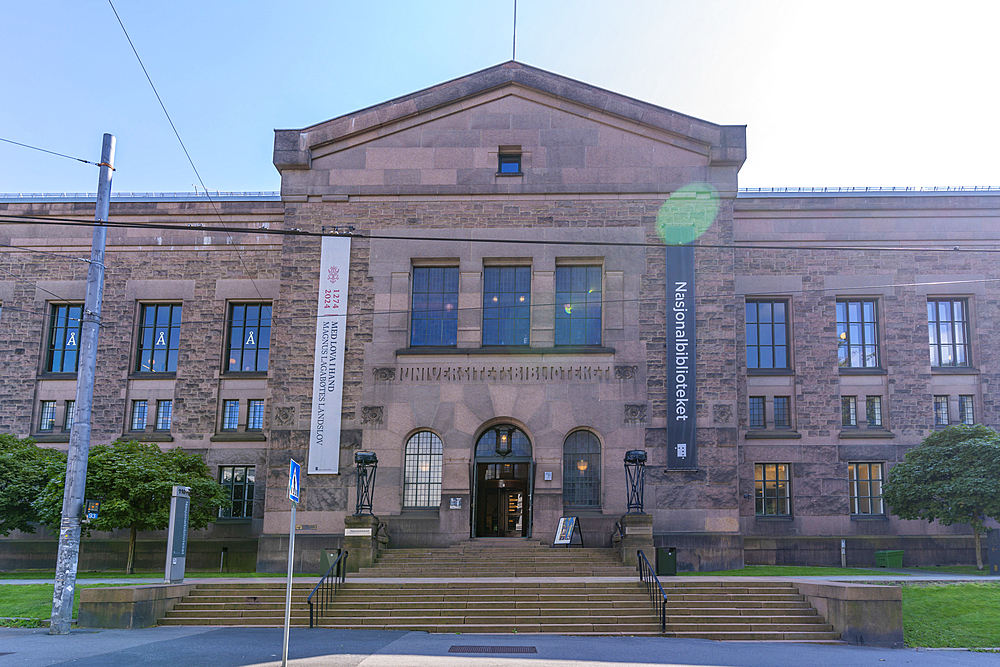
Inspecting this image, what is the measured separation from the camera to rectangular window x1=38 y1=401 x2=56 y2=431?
101 feet

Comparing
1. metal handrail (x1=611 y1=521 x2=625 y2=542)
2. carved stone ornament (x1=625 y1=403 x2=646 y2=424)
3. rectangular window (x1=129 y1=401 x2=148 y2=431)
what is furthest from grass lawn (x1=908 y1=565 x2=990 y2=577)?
rectangular window (x1=129 y1=401 x2=148 y2=431)

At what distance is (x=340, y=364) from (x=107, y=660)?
13.2m

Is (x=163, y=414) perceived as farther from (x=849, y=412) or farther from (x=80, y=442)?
(x=849, y=412)

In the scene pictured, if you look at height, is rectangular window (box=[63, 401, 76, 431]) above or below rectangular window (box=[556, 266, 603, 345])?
below

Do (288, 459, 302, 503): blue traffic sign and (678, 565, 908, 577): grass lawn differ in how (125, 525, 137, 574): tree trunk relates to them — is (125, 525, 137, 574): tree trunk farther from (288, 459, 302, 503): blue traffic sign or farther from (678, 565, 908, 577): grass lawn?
(678, 565, 908, 577): grass lawn

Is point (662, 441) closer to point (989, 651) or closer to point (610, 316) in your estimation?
point (610, 316)

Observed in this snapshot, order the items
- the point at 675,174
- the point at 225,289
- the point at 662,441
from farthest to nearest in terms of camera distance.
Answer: the point at 225,289 → the point at 675,174 → the point at 662,441

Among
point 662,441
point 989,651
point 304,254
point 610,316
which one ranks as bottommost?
point 989,651

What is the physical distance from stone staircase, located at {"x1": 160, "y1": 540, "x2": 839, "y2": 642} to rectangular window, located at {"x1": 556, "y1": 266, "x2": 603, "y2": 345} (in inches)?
311

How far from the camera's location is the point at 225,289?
101 ft

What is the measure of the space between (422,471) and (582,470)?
482 centimetres

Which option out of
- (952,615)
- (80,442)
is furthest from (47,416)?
(952,615)

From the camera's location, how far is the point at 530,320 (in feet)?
86.2

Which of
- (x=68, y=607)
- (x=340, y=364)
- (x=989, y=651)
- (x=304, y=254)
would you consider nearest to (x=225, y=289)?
(x=304, y=254)
